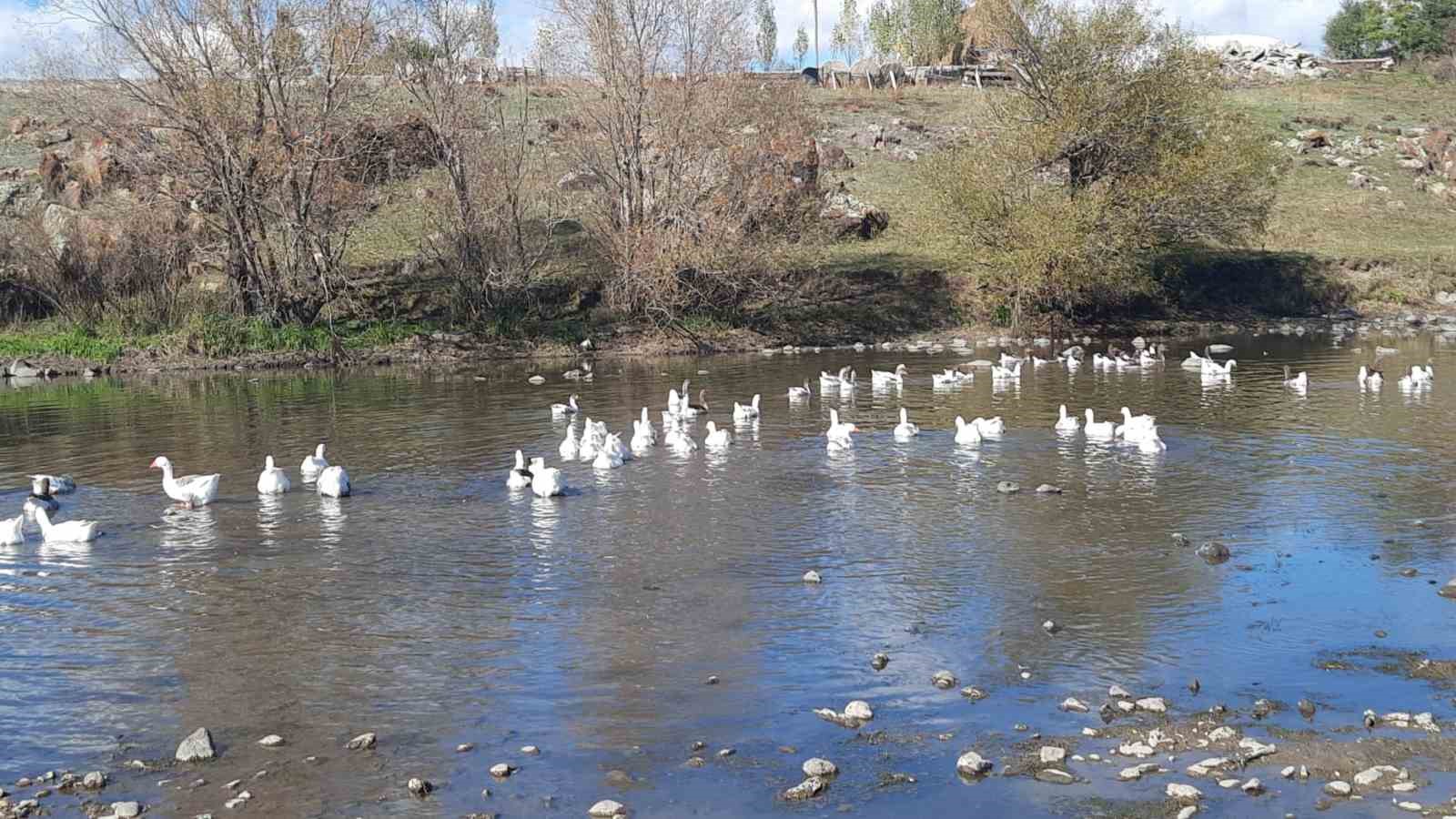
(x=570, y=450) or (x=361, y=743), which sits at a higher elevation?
(x=570, y=450)

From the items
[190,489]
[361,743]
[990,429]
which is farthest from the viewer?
[990,429]

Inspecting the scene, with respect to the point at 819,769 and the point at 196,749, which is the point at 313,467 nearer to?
the point at 196,749

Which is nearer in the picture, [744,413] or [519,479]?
[519,479]

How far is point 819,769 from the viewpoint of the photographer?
9.22 metres

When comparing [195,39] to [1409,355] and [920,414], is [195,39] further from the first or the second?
[1409,355]

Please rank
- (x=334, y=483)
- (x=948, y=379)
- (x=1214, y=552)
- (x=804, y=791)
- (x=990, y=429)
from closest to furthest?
(x=804, y=791) < (x=1214, y=552) < (x=334, y=483) < (x=990, y=429) < (x=948, y=379)

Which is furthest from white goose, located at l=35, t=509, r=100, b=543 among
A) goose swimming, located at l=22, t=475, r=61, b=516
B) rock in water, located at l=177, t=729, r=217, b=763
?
rock in water, located at l=177, t=729, r=217, b=763

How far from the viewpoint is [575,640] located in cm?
1243

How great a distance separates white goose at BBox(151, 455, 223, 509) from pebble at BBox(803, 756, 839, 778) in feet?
41.9

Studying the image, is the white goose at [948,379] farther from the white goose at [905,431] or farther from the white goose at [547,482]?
the white goose at [547,482]

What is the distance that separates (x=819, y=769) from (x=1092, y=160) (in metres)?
38.9

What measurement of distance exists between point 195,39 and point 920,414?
25.6 meters

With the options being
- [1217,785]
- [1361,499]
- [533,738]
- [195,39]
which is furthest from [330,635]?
[195,39]

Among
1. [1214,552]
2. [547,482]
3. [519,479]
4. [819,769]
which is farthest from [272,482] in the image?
[1214,552]
